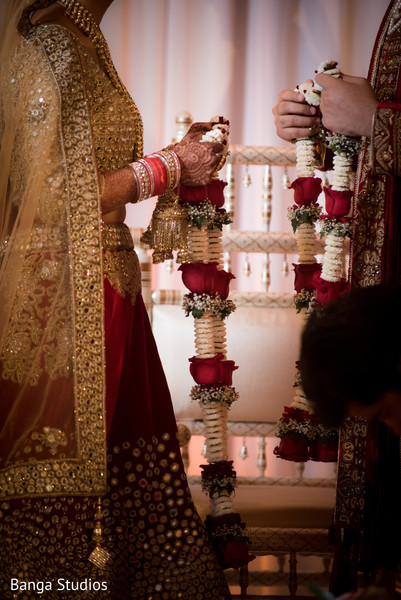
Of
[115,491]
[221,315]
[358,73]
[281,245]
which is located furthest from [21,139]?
[358,73]

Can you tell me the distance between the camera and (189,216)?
6.31 feet

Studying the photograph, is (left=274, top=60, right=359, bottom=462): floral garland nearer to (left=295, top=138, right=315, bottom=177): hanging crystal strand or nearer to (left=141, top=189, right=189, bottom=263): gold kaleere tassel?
(left=295, top=138, right=315, bottom=177): hanging crystal strand

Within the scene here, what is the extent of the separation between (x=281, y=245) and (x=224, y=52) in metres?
1.06

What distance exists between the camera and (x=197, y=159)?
1.85 meters

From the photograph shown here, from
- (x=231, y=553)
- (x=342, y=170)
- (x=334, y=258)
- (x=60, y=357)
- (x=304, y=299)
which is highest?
(x=342, y=170)

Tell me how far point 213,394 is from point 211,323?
0.18m

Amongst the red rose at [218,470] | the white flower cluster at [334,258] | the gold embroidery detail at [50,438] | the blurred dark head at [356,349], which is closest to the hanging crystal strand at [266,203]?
the white flower cluster at [334,258]

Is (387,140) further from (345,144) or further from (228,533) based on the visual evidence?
(228,533)

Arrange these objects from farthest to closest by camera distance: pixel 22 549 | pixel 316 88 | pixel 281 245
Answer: pixel 281 245 → pixel 316 88 → pixel 22 549

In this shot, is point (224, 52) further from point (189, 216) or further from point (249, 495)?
point (249, 495)

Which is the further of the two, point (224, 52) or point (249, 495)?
point (224, 52)

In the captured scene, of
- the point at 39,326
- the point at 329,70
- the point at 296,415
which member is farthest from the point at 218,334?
the point at 329,70

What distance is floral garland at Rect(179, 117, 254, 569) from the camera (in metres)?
1.90

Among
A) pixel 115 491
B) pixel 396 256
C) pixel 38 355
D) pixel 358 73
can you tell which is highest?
pixel 358 73
